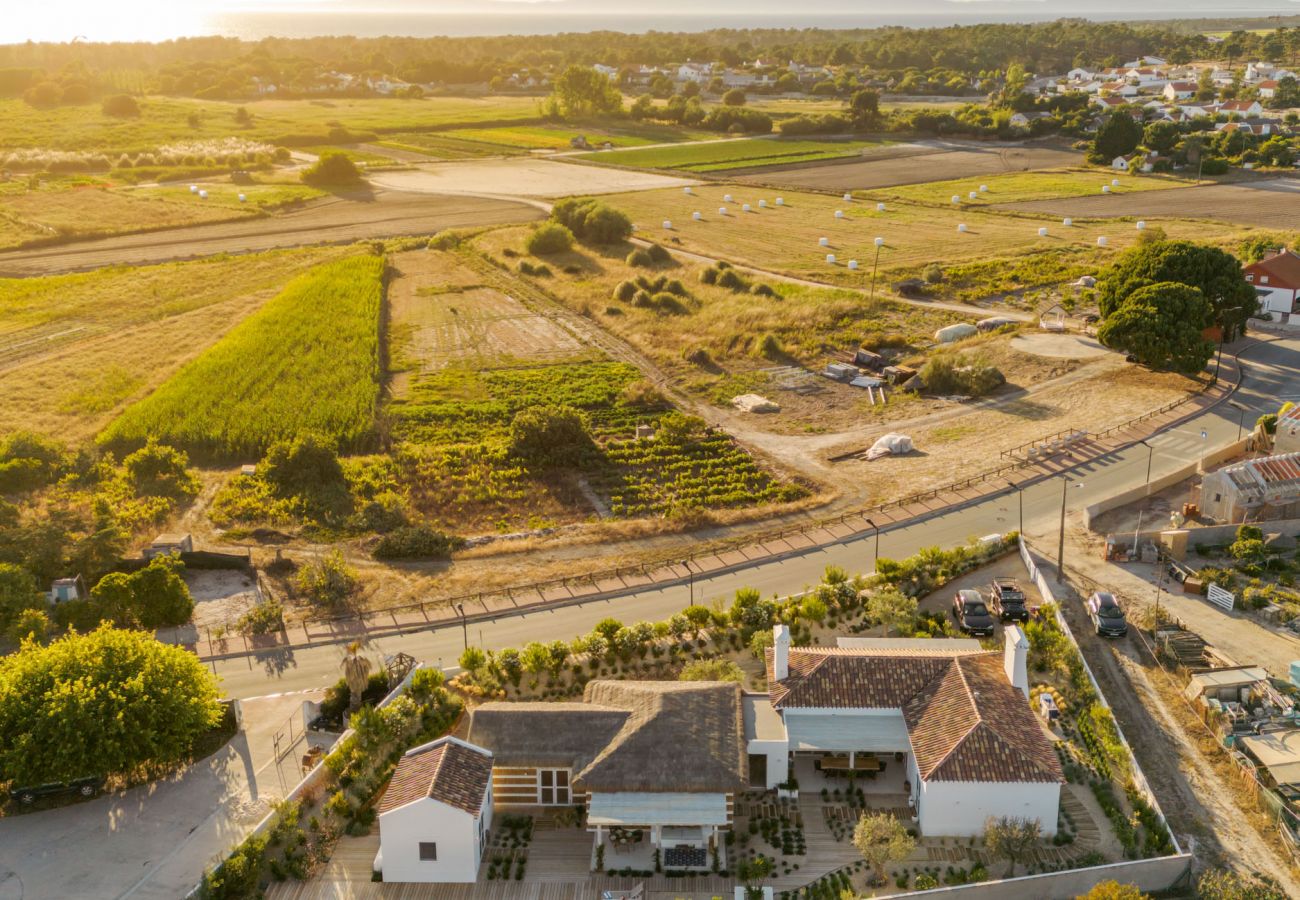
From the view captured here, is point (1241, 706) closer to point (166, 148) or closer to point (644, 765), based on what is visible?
point (644, 765)

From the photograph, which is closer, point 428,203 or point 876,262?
point 876,262

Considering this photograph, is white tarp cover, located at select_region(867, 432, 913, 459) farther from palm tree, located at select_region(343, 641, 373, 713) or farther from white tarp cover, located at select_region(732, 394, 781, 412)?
palm tree, located at select_region(343, 641, 373, 713)

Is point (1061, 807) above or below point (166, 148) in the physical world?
below

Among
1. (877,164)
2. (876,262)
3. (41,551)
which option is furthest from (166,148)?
(41,551)

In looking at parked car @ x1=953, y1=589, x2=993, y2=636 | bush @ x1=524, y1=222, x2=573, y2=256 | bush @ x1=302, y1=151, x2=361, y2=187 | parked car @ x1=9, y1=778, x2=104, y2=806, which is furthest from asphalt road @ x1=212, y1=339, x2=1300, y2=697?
bush @ x1=302, y1=151, x2=361, y2=187

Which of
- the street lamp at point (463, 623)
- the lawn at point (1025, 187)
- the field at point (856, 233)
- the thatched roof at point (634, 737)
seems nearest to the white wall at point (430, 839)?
the thatched roof at point (634, 737)

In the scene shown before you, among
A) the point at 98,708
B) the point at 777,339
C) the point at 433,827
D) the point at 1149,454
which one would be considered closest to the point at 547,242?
A: the point at 777,339

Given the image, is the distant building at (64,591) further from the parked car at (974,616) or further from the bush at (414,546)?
the parked car at (974,616)
